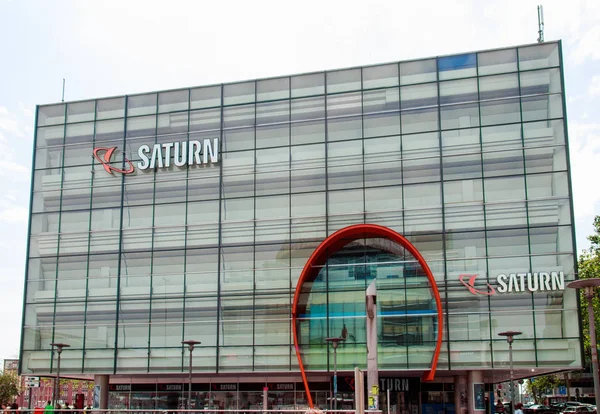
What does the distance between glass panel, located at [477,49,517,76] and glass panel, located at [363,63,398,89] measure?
4402 millimetres

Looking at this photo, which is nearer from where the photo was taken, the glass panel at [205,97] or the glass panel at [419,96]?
the glass panel at [419,96]

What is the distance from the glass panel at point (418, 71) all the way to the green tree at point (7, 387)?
3262 inches

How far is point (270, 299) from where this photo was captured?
39469mm

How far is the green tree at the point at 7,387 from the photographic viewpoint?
103 metres

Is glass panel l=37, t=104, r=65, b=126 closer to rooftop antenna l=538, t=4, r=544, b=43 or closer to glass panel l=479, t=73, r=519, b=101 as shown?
glass panel l=479, t=73, r=519, b=101

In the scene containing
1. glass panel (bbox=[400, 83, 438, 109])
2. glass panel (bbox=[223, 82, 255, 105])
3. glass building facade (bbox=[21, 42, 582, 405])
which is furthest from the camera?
glass panel (bbox=[223, 82, 255, 105])

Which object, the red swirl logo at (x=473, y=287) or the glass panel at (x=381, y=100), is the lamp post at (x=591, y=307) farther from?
the glass panel at (x=381, y=100)

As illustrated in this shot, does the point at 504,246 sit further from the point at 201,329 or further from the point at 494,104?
the point at 201,329

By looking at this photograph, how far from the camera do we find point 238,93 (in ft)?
140

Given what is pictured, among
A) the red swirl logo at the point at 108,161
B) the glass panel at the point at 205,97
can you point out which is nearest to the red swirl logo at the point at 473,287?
the glass panel at the point at 205,97

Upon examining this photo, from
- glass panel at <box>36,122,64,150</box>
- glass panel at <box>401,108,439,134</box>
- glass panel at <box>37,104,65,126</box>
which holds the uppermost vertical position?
glass panel at <box>37,104,65,126</box>

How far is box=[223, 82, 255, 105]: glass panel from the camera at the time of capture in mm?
42500

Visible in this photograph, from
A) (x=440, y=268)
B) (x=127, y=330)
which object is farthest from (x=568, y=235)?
(x=127, y=330)

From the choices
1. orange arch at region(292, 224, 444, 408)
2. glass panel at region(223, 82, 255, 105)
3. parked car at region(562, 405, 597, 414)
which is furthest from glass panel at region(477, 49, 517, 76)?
parked car at region(562, 405, 597, 414)
